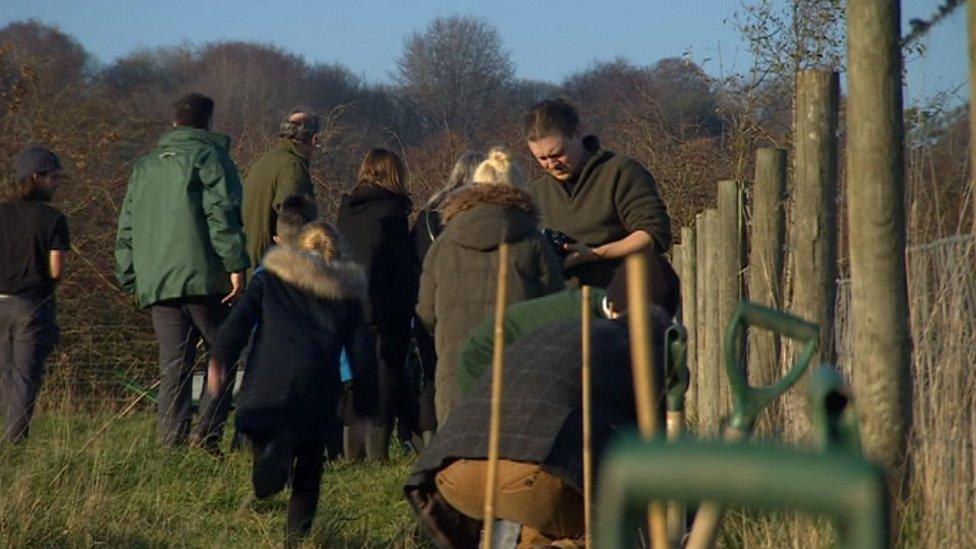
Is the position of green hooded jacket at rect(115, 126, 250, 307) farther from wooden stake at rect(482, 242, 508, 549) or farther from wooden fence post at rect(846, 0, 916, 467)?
wooden stake at rect(482, 242, 508, 549)

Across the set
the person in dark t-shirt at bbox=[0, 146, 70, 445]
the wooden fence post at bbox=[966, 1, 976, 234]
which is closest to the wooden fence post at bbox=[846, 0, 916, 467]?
the wooden fence post at bbox=[966, 1, 976, 234]

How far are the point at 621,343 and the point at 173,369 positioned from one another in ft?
15.4

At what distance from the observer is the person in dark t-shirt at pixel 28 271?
8961 millimetres

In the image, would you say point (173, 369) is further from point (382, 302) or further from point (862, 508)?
point (862, 508)

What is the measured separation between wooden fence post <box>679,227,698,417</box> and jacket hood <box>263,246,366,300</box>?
357 centimetres

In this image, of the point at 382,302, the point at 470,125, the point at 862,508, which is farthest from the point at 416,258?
the point at 470,125

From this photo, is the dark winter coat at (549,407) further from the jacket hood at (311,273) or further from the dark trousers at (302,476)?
the jacket hood at (311,273)

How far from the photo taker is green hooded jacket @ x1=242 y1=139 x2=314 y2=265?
30.2ft

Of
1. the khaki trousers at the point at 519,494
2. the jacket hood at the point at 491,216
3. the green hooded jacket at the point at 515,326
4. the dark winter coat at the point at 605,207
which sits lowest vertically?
the khaki trousers at the point at 519,494

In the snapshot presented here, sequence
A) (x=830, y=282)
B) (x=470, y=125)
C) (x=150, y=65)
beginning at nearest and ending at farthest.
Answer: (x=830, y=282)
(x=470, y=125)
(x=150, y=65)

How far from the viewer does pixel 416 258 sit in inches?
361

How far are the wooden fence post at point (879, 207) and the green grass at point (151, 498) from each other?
1850 millimetres

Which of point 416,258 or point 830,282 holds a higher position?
point 416,258

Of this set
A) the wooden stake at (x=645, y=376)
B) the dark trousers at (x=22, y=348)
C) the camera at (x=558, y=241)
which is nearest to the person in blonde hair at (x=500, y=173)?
the camera at (x=558, y=241)
